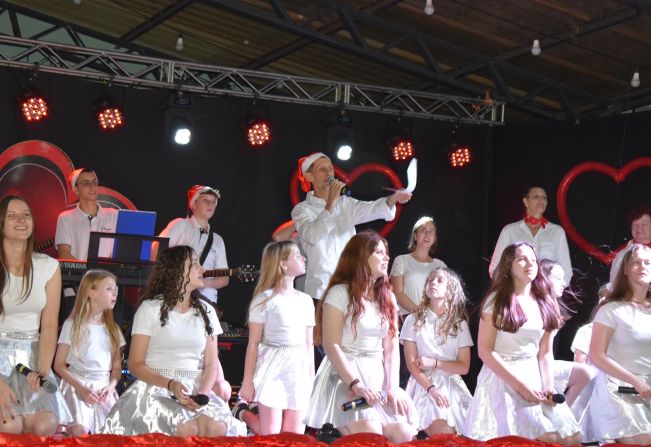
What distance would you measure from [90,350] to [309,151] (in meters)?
4.11

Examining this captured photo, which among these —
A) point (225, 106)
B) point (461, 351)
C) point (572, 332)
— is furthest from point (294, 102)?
point (461, 351)

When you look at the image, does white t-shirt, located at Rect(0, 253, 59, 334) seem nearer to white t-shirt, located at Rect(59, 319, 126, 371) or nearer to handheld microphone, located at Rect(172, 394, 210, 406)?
handheld microphone, located at Rect(172, 394, 210, 406)

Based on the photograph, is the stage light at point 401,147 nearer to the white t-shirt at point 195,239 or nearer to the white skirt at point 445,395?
A: the white t-shirt at point 195,239

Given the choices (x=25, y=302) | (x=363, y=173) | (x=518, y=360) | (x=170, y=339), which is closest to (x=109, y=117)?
(x=363, y=173)

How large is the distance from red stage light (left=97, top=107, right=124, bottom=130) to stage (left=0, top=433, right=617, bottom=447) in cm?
531

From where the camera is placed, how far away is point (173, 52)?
11625 mm

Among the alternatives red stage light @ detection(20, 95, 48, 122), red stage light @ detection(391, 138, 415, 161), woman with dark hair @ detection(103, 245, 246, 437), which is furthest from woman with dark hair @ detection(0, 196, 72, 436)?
red stage light @ detection(391, 138, 415, 161)

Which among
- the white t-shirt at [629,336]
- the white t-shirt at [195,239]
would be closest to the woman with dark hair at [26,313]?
the white t-shirt at [629,336]

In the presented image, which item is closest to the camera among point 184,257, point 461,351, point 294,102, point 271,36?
point 184,257

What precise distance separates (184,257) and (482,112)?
5.53 metres

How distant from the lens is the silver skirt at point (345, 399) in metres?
4.88

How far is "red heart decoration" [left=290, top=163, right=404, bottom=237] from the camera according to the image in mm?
9352

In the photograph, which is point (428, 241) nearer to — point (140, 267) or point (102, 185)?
point (140, 267)

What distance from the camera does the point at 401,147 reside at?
9539mm
